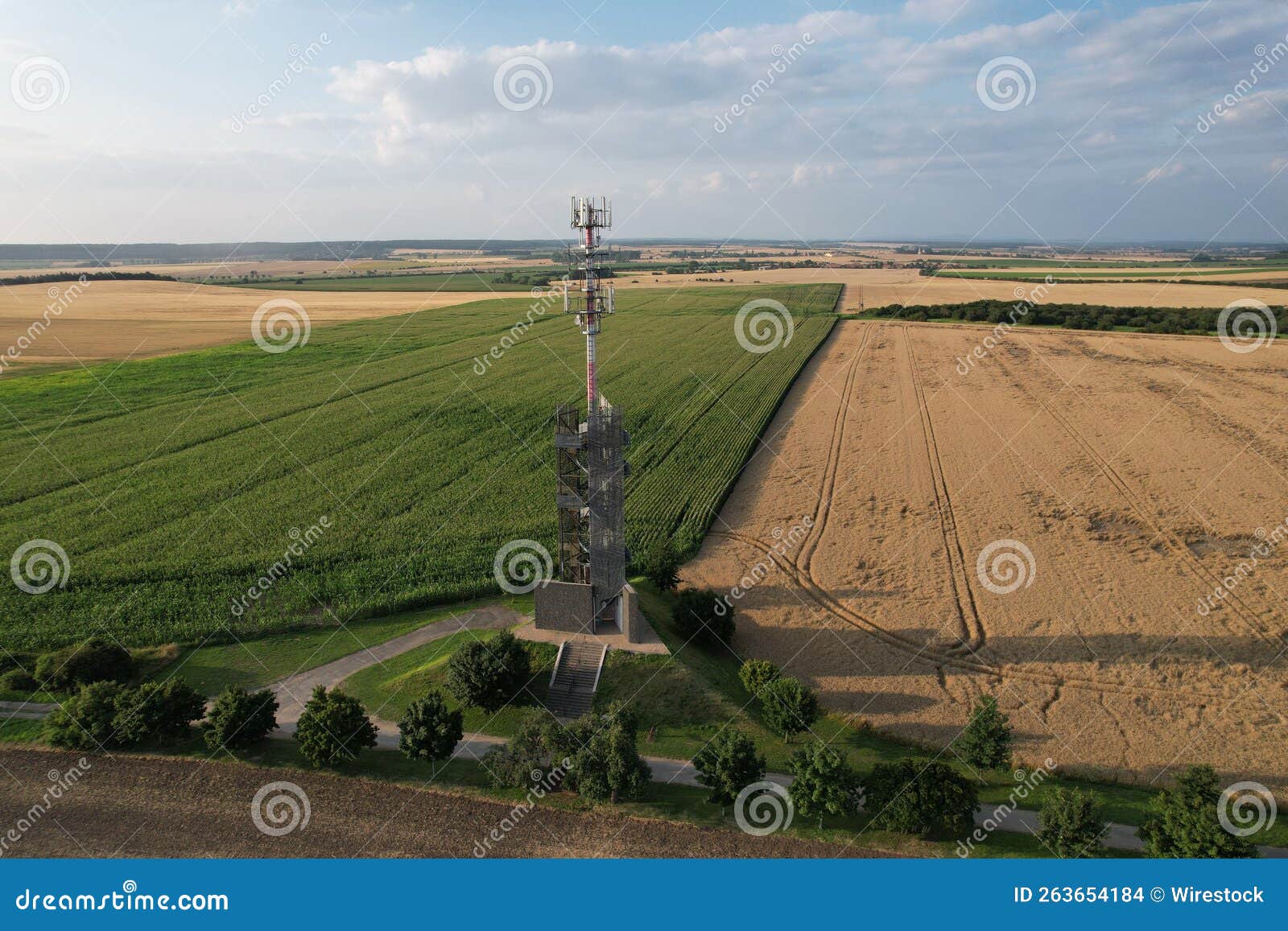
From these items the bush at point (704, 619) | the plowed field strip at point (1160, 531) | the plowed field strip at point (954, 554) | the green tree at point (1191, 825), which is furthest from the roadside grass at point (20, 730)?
the plowed field strip at point (1160, 531)

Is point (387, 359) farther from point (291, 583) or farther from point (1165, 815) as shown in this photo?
point (1165, 815)

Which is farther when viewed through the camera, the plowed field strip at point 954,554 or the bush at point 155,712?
the plowed field strip at point 954,554

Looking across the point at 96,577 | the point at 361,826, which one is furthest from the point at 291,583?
the point at 361,826

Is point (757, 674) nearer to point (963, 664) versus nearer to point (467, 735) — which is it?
point (963, 664)

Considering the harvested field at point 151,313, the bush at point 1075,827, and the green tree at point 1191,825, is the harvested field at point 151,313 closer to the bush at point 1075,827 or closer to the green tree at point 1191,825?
the bush at point 1075,827

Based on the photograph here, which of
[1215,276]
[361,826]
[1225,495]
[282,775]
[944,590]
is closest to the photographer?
[361,826]

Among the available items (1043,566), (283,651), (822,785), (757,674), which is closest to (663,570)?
(757,674)
